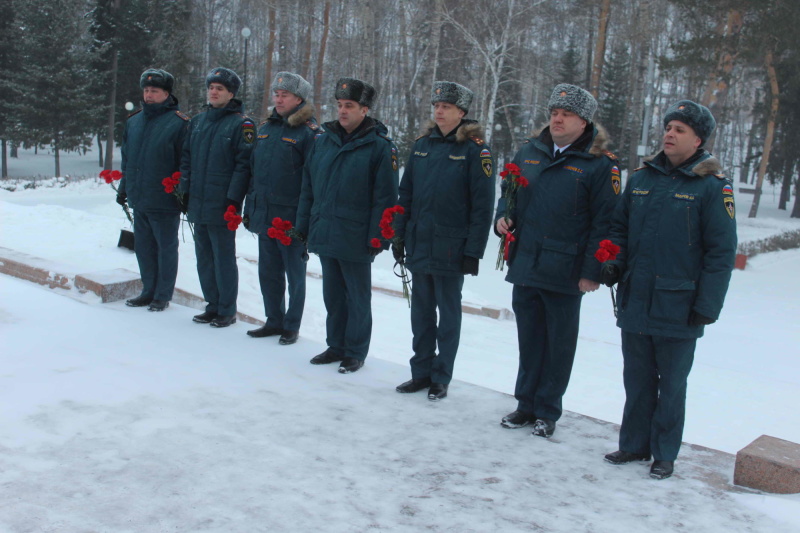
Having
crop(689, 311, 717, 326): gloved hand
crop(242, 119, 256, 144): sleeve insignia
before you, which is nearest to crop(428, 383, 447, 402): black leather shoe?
crop(689, 311, 717, 326): gloved hand

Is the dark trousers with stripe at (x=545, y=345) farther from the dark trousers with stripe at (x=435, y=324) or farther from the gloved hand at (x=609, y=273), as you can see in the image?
the dark trousers with stripe at (x=435, y=324)

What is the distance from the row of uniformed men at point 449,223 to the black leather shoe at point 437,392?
0.01 m

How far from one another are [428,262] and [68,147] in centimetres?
2967

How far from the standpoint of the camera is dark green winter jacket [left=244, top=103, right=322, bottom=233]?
5504 millimetres

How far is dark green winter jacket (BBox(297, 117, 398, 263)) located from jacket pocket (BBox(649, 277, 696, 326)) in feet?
6.43

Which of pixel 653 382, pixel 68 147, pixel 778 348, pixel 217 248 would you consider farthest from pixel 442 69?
pixel 653 382

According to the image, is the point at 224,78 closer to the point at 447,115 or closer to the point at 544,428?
the point at 447,115

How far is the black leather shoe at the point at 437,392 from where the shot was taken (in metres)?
4.69

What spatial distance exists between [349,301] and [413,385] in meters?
0.81

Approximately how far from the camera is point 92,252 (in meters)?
9.30

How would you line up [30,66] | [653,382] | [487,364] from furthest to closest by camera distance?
[30,66] < [487,364] < [653,382]

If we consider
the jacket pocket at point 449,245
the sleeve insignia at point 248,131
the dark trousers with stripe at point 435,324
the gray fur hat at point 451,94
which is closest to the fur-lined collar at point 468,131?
the gray fur hat at point 451,94

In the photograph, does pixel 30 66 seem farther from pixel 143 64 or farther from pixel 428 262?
pixel 428 262

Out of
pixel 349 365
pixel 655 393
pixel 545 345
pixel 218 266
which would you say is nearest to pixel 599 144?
pixel 545 345
